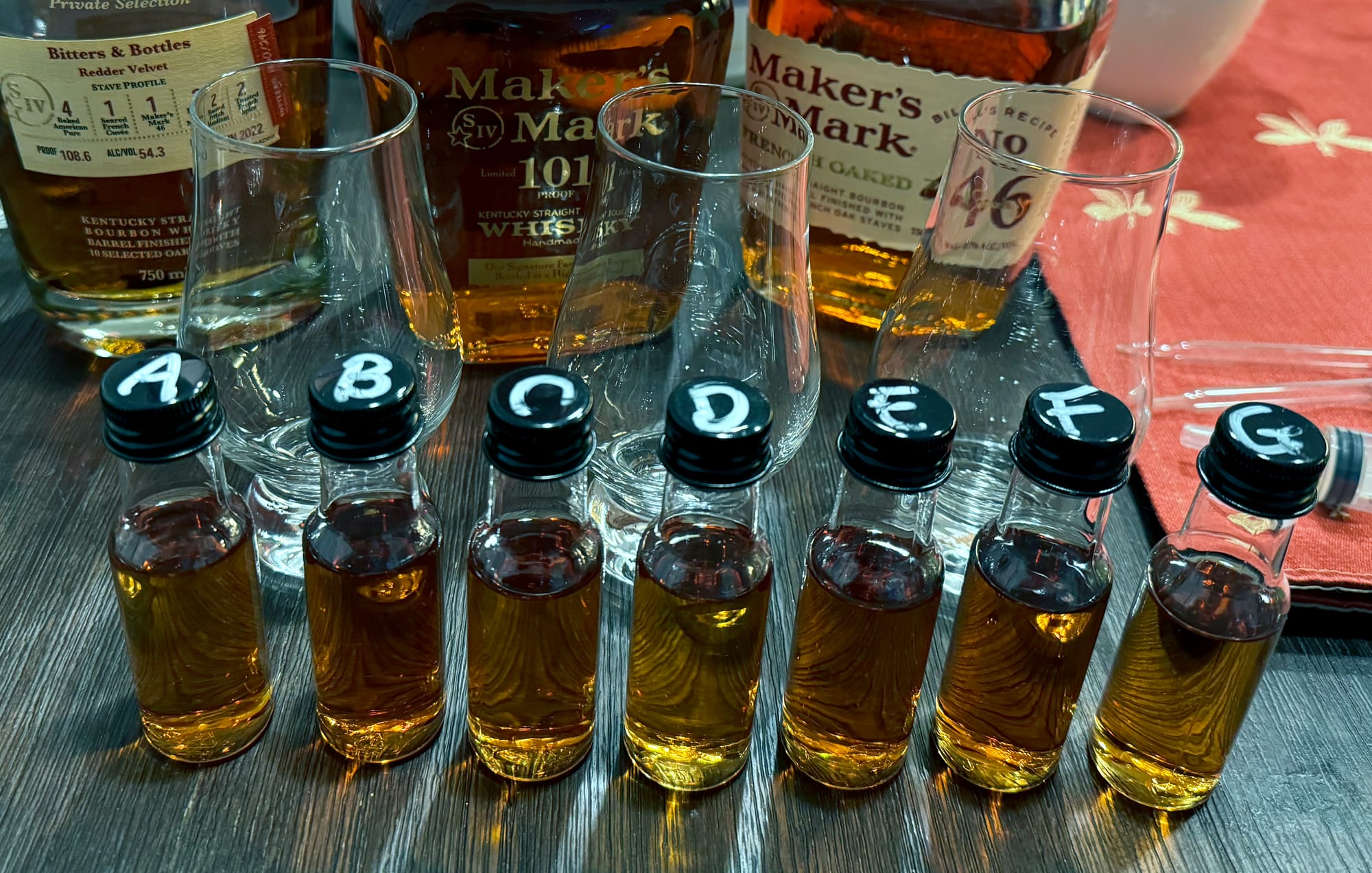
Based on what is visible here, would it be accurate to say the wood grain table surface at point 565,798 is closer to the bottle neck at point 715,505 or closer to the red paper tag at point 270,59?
the bottle neck at point 715,505

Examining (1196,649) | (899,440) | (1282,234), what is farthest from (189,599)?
(1282,234)

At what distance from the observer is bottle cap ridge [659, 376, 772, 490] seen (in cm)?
39

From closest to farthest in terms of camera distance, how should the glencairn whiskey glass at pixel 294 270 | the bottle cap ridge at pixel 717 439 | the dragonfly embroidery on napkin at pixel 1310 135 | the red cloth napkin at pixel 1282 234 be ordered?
the bottle cap ridge at pixel 717 439 → the glencairn whiskey glass at pixel 294 270 → the red cloth napkin at pixel 1282 234 → the dragonfly embroidery on napkin at pixel 1310 135

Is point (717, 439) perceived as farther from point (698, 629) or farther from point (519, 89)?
point (519, 89)

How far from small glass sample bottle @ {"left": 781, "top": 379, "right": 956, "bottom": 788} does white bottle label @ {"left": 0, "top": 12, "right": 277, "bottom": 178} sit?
0.34m

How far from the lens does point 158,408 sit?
39 cm

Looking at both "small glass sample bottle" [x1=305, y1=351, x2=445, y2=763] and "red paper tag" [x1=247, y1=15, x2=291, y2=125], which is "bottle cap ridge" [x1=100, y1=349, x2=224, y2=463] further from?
"red paper tag" [x1=247, y1=15, x2=291, y2=125]

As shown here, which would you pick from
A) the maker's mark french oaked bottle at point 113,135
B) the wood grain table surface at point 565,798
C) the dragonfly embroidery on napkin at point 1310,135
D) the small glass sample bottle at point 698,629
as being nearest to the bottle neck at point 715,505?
the small glass sample bottle at point 698,629

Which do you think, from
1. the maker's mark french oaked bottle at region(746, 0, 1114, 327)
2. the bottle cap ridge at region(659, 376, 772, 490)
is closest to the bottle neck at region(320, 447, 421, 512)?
the bottle cap ridge at region(659, 376, 772, 490)

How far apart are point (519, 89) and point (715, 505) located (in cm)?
26

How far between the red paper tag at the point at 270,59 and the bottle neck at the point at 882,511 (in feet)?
1.10

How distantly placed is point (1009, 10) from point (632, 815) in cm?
44

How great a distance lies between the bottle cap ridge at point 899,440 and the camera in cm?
40

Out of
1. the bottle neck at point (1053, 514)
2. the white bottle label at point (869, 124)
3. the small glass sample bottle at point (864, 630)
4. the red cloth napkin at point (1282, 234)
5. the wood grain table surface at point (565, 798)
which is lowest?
the wood grain table surface at point (565, 798)
